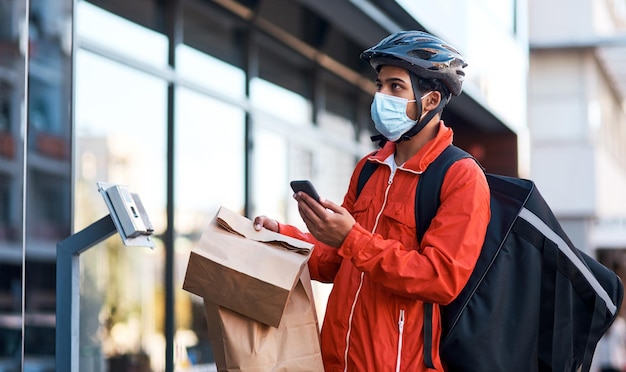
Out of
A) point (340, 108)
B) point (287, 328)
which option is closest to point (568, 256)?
point (287, 328)

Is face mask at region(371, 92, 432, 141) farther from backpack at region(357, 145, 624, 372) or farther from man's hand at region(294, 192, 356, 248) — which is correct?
man's hand at region(294, 192, 356, 248)

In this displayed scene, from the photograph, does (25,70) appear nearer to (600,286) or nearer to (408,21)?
(600,286)

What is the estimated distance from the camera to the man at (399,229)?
3135 millimetres

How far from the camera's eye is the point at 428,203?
3.29 meters

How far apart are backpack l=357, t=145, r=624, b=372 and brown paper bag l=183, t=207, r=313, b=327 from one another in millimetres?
413

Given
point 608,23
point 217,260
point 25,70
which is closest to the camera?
point 217,260

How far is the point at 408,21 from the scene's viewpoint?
852 centimetres

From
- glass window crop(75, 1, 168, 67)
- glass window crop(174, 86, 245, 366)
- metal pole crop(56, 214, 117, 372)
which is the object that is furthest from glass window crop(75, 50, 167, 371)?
metal pole crop(56, 214, 117, 372)

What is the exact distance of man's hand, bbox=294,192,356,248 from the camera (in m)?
3.14

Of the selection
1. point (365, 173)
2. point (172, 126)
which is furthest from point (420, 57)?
point (172, 126)

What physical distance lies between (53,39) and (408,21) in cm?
349

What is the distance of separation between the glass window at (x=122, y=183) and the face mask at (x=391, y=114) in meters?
3.51

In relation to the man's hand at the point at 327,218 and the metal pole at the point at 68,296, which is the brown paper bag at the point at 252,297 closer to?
the man's hand at the point at 327,218

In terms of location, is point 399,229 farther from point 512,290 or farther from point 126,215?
point 126,215
